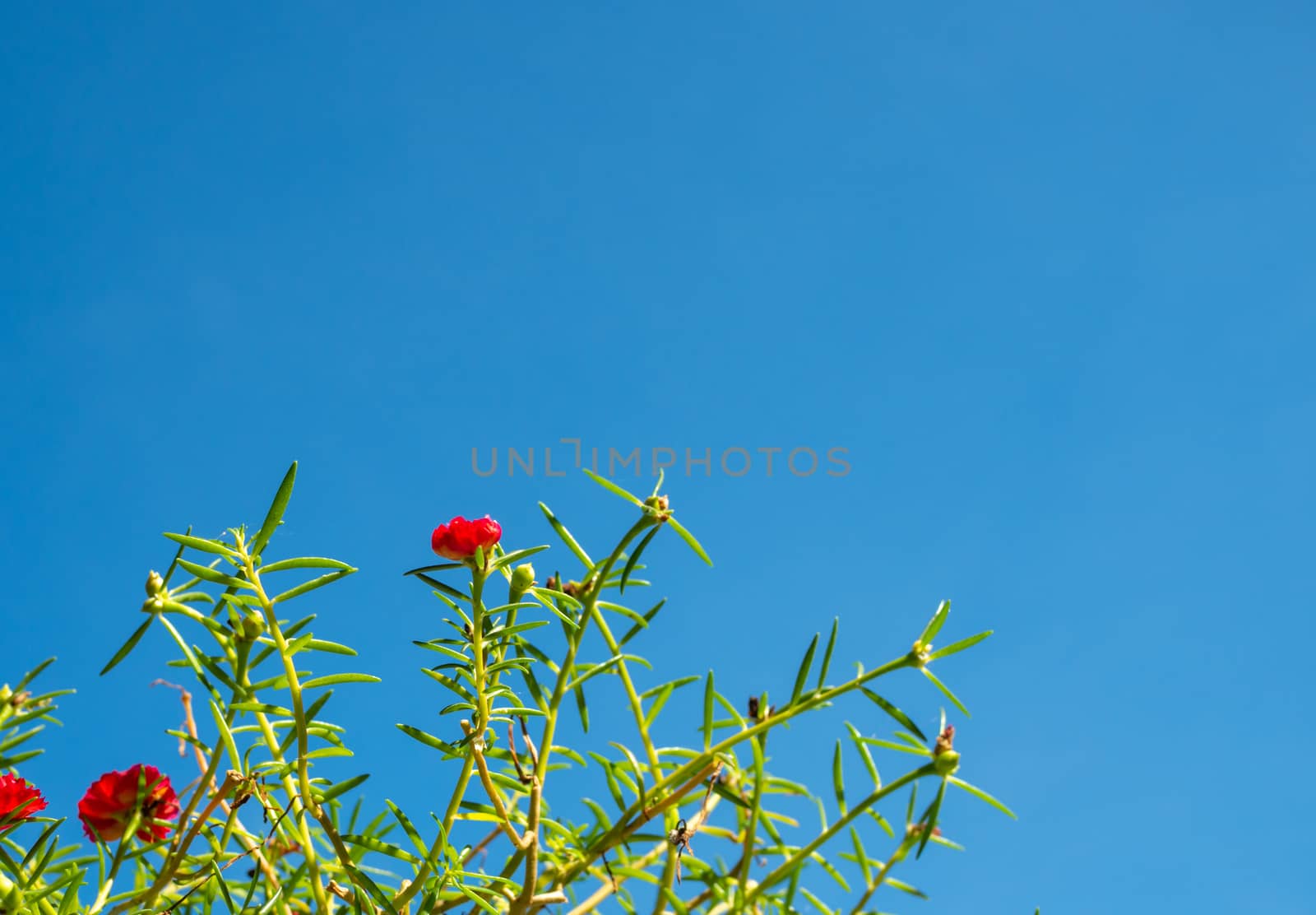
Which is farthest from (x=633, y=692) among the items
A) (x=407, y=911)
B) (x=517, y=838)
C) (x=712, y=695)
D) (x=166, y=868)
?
(x=166, y=868)

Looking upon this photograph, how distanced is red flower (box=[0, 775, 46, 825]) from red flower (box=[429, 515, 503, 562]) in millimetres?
652

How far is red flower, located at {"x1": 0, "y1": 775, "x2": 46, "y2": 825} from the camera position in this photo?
140cm

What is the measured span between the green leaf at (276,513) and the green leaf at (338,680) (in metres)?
0.18

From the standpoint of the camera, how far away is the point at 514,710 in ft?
4.47

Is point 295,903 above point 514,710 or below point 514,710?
below

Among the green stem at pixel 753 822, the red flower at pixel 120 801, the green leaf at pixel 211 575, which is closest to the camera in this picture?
the green stem at pixel 753 822

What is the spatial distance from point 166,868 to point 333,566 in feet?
1.39

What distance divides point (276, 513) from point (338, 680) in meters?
0.23

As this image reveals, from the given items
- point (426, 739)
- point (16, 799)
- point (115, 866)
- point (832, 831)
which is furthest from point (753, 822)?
point (16, 799)

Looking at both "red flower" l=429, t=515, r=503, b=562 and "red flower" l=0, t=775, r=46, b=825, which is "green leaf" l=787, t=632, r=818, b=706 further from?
"red flower" l=0, t=775, r=46, b=825

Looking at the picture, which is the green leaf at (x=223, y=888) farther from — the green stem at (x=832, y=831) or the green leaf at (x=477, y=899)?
the green stem at (x=832, y=831)

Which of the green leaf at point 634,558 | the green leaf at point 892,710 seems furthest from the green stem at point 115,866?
the green leaf at point 892,710

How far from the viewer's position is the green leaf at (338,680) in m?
1.33

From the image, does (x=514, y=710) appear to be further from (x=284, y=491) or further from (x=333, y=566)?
(x=284, y=491)
